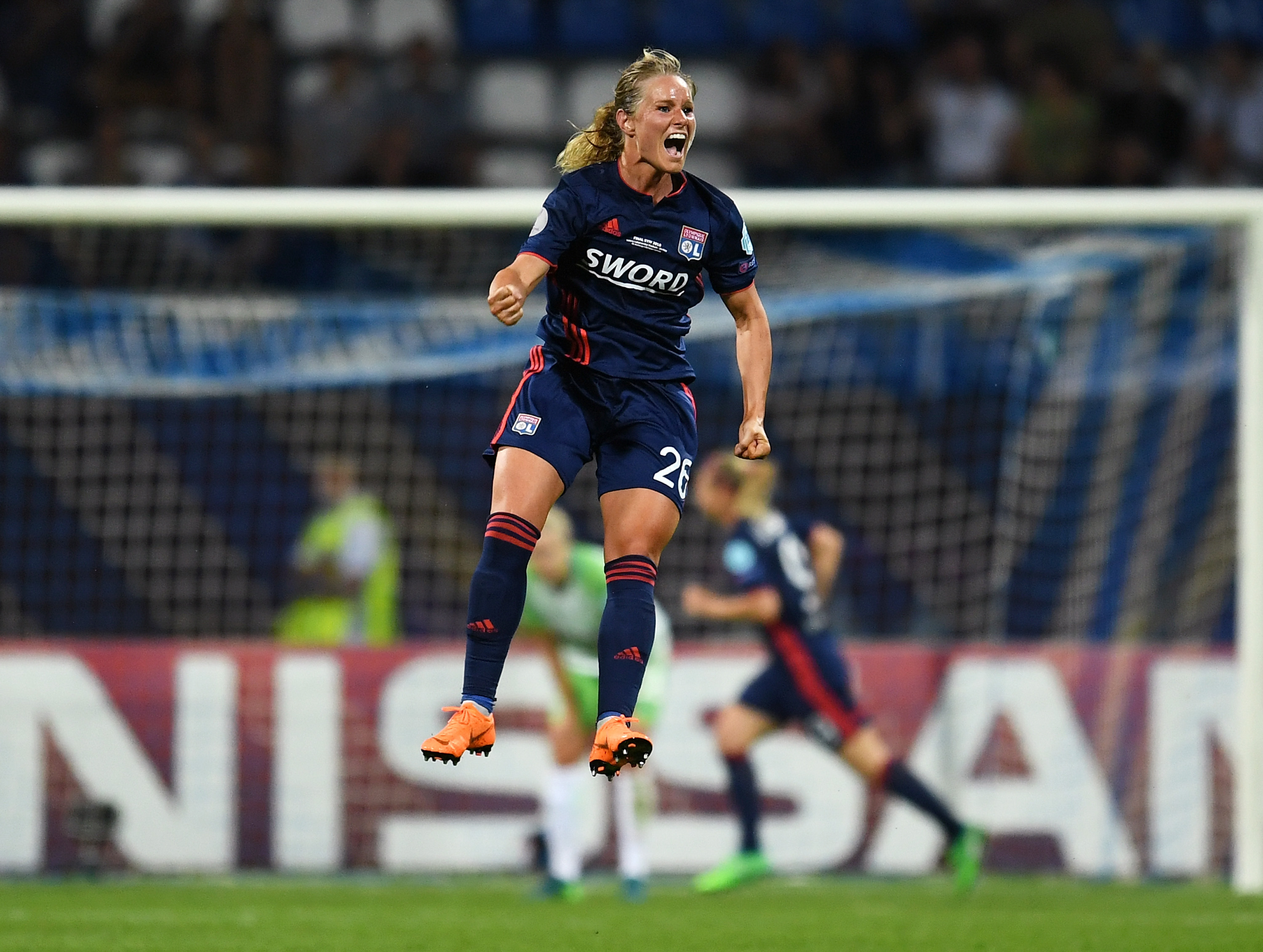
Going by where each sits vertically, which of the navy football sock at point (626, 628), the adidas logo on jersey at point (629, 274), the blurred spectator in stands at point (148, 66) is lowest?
the navy football sock at point (626, 628)

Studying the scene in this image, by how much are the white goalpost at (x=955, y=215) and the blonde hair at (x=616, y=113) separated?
11.3 ft

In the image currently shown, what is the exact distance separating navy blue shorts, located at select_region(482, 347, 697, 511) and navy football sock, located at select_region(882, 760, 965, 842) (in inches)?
167

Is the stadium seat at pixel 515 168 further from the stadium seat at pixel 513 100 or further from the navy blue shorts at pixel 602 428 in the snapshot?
the navy blue shorts at pixel 602 428

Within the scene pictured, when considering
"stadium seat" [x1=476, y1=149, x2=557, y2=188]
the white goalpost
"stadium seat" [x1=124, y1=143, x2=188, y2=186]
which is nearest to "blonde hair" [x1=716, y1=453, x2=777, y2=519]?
the white goalpost

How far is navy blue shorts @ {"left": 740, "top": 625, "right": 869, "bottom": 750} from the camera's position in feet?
31.6

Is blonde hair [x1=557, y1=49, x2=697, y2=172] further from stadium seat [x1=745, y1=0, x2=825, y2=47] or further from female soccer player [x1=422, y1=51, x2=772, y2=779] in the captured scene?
stadium seat [x1=745, y1=0, x2=825, y2=47]

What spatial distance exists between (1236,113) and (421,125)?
652cm

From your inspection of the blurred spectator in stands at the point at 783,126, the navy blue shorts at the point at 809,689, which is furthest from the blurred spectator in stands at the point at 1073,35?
the navy blue shorts at the point at 809,689

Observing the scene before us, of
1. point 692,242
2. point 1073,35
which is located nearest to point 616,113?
point 692,242

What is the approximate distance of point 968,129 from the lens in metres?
14.5

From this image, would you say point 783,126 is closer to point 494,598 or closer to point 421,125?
point 421,125

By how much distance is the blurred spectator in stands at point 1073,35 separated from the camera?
1495 cm

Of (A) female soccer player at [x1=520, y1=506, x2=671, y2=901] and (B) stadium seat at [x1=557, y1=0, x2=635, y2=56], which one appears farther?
(B) stadium seat at [x1=557, y1=0, x2=635, y2=56]

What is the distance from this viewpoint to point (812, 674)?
966cm
